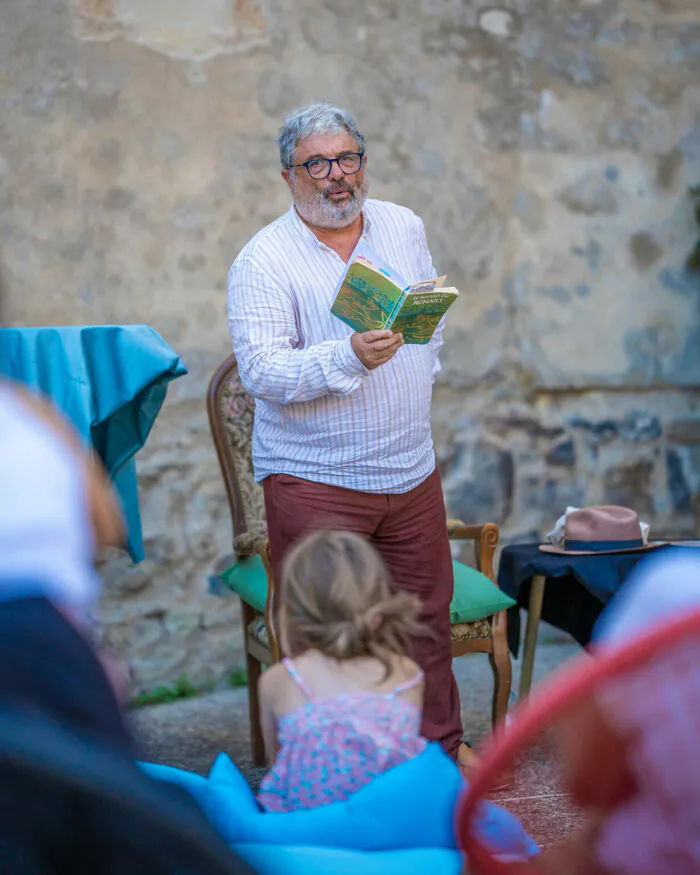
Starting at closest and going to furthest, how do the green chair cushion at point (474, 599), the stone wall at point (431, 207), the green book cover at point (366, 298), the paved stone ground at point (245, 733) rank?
the green book cover at point (366, 298)
the paved stone ground at point (245, 733)
the green chair cushion at point (474, 599)
the stone wall at point (431, 207)

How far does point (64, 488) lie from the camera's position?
146 centimetres

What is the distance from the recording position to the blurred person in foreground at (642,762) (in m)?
1.15

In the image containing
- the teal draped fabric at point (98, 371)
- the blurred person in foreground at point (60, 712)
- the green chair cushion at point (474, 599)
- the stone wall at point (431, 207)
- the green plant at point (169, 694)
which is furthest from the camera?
the green plant at point (169, 694)

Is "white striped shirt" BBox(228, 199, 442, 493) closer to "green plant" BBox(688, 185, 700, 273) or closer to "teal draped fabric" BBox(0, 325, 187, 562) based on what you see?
"teal draped fabric" BBox(0, 325, 187, 562)

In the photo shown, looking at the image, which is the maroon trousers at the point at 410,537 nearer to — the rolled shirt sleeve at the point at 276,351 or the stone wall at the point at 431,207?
the rolled shirt sleeve at the point at 276,351

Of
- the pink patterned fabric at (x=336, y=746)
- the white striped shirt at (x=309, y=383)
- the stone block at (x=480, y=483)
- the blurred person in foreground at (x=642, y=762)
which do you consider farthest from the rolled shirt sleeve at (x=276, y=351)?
the stone block at (x=480, y=483)

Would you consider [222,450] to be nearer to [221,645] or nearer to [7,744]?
[221,645]

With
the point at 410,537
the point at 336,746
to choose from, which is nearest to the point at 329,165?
the point at 410,537

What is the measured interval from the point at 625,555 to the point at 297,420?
51.5 inches

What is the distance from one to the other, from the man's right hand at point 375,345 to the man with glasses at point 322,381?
10 centimetres

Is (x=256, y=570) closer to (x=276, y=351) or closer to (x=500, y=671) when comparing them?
(x=500, y=671)

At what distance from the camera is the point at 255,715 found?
378 centimetres

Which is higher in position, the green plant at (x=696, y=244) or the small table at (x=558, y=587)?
the green plant at (x=696, y=244)

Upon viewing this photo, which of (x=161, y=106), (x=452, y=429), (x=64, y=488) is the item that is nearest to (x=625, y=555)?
(x=452, y=429)
